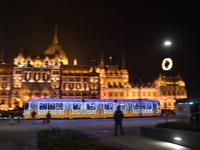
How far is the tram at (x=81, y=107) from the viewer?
3659 centimetres

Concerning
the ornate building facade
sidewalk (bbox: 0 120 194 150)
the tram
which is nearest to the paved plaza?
sidewalk (bbox: 0 120 194 150)

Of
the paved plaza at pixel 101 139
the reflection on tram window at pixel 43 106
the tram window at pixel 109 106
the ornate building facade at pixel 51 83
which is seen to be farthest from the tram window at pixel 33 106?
the ornate building facade at pixel 51 83

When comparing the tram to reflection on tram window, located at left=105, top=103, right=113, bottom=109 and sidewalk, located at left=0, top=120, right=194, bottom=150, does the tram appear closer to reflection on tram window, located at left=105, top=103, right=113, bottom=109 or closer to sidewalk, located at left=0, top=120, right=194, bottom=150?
reflection on tram window, located at left=105, top=103, right=113, bottom=109

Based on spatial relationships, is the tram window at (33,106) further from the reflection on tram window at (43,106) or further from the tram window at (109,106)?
the tram window at (109,106)

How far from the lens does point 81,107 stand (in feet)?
124

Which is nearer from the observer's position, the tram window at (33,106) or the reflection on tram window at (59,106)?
the tram window at (33,106)

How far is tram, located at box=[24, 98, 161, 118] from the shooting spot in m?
36.6

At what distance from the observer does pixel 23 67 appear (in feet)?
281

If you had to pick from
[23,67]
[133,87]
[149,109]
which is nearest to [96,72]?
[133,87]

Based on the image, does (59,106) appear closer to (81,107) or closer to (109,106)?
(81,107)

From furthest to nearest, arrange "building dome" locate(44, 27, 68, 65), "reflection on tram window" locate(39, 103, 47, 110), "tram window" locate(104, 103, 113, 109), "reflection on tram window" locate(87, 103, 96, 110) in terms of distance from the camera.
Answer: "building dome" locate(44, 27, 68, 65) < "tram window" locate(104, 103, 113, 109) < "reflection on tram window" locate(87, 103, 96, 110) < "reflection on tram window" locate(39, 103, 47, 110)

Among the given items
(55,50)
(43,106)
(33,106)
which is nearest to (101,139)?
(43,106)

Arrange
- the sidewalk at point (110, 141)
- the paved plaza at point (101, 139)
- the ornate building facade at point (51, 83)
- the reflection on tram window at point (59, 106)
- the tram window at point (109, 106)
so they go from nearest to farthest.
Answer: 1. the sidewalk at point (110, 141)
2. the paved plaza at point (101, 139)
3. the reflection on tram window at point (59, 106)
4. the tram window at point (109, 106)
5. the ornate building facade at point (51, 83)

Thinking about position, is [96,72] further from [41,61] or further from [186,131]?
[186,131]
